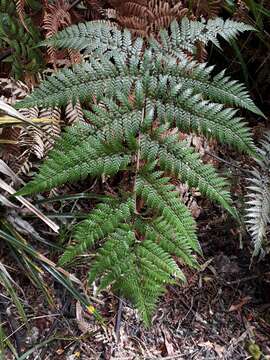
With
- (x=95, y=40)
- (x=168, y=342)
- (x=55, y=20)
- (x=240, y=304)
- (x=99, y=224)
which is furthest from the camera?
(x=240, y=304)

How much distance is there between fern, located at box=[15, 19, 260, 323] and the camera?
1394mm

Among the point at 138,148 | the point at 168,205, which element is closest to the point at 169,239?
the point at 168,205

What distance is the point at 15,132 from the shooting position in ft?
6.55

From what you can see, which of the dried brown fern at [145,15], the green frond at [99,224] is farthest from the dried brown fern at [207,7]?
the green frond at [99,224]

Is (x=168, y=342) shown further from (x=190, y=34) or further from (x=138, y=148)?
(x=190, y=34)

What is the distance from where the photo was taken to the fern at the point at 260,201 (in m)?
2.00

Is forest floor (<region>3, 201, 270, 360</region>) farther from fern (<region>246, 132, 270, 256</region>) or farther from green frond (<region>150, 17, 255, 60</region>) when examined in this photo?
green frond (<region>150, 17, 255, 60</region>)

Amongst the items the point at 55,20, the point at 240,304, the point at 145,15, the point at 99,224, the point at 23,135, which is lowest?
the point at 240,304

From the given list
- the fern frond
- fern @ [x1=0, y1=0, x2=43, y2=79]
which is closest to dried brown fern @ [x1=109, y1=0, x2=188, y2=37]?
the fern frond

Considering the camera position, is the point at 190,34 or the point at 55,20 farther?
the point at 55,20

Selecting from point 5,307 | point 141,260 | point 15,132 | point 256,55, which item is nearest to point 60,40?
point 15,132

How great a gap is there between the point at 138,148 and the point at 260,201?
0.77m

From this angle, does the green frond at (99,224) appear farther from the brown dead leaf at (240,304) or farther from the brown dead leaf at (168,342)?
the brown dead leaf at (240,304)

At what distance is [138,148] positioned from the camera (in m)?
1.58
